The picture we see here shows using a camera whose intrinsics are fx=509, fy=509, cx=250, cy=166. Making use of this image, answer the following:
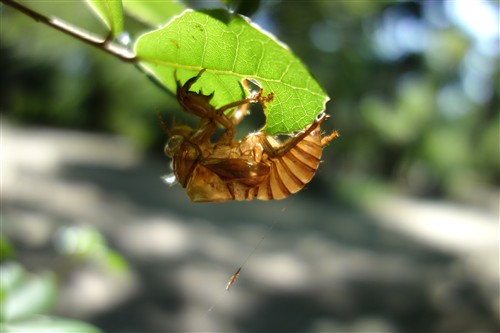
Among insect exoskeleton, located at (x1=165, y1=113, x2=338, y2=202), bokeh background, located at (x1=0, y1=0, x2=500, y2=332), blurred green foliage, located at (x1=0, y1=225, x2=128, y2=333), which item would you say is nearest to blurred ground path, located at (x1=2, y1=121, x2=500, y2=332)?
bokeh background, located at (x1=0, y1=0, x2=500, y2=332)

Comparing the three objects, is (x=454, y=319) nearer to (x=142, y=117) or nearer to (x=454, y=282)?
(x=454, y=282)

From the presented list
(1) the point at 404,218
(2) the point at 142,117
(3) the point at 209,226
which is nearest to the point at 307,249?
(3) the point at 209,226

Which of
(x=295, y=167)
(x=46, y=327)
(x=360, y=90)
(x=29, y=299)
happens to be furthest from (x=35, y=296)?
(x=360, y=90)

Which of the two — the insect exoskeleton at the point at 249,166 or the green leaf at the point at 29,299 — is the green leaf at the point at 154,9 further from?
the green leaf at the point at 29,299

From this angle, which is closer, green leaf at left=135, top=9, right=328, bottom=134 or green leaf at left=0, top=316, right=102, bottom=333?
green leaf at left=135, top=9, right=328, bottom=134

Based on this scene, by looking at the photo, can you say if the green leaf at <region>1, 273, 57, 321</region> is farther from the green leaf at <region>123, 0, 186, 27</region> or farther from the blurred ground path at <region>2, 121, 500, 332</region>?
the blurred ground path at <region>2, 121, 500, 332</region>

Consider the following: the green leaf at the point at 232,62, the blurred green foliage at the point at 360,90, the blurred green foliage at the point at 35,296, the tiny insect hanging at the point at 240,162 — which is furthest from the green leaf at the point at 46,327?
the blurred green foliage at the point at 360,90

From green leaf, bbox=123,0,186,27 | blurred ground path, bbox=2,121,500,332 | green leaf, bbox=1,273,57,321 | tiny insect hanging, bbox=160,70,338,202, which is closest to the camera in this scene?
tiny insect hanging, bbox=160,70,338,202
